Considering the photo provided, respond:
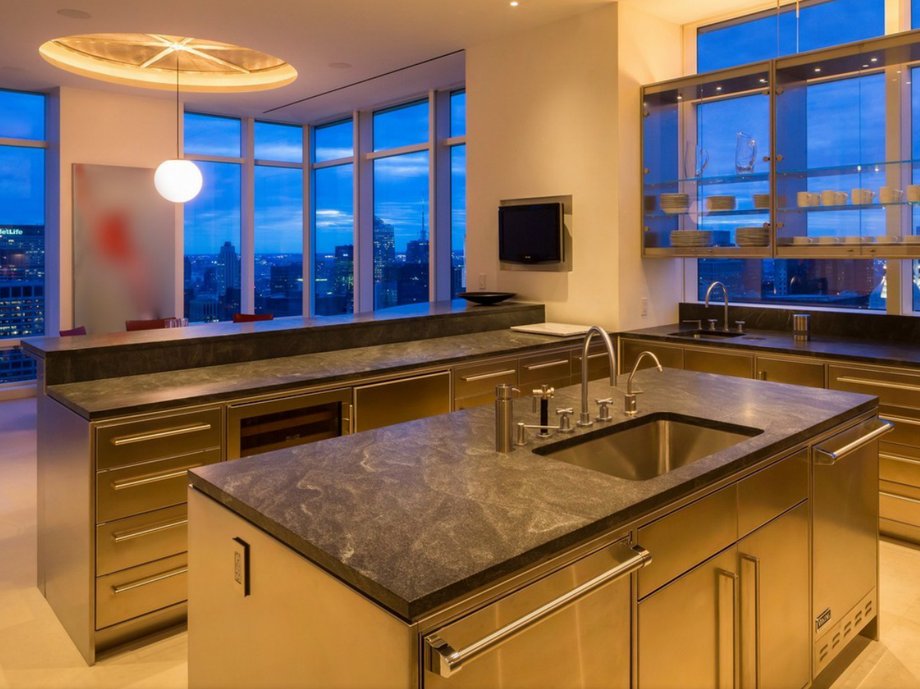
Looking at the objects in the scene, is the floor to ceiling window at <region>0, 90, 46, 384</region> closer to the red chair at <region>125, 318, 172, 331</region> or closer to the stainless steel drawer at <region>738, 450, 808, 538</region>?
the red chair at <region>125, 318, 172, 331</region>

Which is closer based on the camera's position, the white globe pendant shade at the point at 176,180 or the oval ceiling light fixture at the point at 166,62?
the white globe pendant shade at the point at 176,180

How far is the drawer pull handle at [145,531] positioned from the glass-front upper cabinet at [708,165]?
3477 millimetres

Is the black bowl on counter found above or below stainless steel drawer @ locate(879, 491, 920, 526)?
above

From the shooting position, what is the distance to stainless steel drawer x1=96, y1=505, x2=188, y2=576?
256 centimetres

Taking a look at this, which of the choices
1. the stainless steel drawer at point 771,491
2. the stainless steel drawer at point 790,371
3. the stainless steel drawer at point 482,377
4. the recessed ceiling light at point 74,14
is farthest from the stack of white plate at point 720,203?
the recessed ceiling light at point 74,14

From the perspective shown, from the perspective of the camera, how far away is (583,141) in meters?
4.88

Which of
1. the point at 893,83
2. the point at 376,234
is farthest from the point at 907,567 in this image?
the point at 376,234

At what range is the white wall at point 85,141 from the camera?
6840 mm

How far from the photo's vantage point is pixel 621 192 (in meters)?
4.74

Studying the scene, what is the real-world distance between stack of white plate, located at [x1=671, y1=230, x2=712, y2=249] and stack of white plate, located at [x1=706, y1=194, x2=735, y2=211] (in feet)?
0.52

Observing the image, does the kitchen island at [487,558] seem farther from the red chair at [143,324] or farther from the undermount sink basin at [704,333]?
the red chair at [143,324]

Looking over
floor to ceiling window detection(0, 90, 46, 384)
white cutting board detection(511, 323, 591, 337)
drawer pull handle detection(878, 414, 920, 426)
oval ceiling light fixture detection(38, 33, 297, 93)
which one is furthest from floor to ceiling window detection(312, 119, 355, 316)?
drawer pull handle detection(878, 414, 920, 426)

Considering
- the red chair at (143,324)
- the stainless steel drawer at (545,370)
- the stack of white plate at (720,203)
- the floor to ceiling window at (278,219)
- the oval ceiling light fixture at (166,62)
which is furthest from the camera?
Answer: the floor to ceiling window at (278,219)

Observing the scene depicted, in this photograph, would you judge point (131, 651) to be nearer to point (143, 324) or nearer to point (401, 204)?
point (143, 324)
